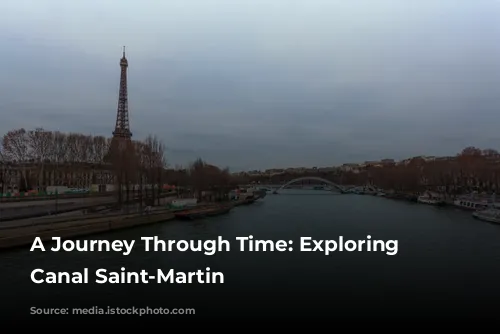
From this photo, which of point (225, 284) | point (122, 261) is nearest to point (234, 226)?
point (122, 261)

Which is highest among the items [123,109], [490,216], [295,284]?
[123,109]

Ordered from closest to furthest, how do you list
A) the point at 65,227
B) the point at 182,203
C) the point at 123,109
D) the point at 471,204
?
the point at 65,227 < the point at 182,203 < the point at 471,204 < the point at 123,109

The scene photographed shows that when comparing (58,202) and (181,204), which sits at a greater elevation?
(58,202)

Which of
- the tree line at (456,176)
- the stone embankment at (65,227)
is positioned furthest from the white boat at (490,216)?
the tree line at (456,176)

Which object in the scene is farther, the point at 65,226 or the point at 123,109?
the point at 123,109

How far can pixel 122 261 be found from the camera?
1119 centimetres

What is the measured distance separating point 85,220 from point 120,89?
28.6 metres

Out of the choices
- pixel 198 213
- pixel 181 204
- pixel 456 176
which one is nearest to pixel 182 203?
pixel 181 204

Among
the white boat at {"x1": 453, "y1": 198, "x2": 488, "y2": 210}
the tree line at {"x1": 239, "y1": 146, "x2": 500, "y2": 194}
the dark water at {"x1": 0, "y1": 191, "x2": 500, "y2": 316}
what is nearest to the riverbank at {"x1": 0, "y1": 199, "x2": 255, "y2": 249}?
the dark water at {"x1": 0, "y1": 191, "x2": 500, "y2": 316}

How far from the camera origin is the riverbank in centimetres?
1261

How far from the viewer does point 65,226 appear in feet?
→ 49.3

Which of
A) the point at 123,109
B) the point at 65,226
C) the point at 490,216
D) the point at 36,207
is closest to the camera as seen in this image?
the point at 65,226

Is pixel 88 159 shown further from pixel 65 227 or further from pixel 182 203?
pixel 65 227

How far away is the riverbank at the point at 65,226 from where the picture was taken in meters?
12.6
